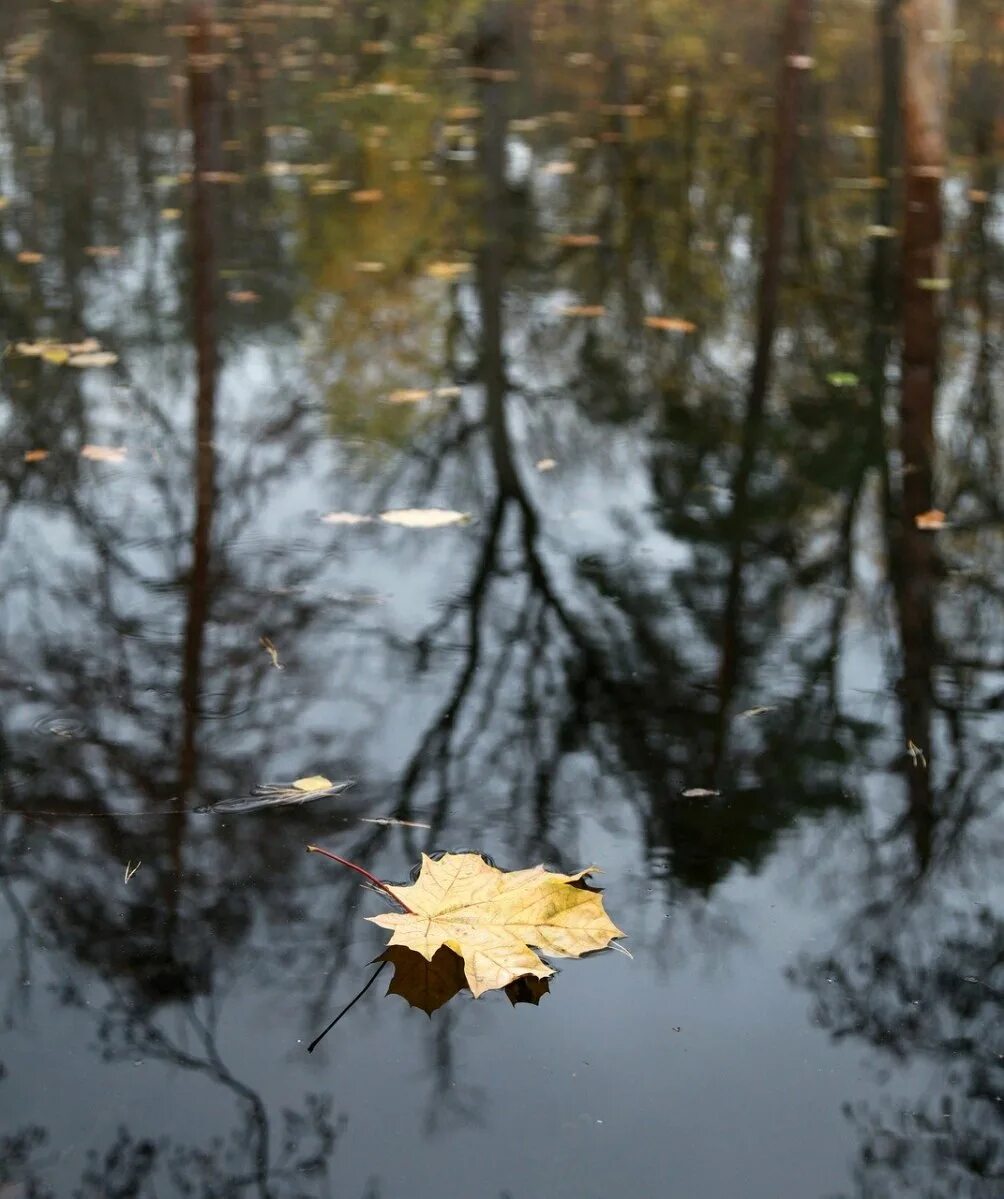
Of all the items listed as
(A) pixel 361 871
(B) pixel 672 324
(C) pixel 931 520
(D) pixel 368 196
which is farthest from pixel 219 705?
(D) pixel 368 196

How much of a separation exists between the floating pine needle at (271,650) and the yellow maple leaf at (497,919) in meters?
0.94

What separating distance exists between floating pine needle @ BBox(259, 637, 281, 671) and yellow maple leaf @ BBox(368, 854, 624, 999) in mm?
938

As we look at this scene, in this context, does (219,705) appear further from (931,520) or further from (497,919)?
(931,520)

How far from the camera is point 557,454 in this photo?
453 cm

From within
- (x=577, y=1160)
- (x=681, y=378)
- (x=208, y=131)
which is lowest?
(x=577, y=1160)

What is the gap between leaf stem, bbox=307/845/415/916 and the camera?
241cm

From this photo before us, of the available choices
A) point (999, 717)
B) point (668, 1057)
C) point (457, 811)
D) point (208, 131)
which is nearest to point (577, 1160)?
point (668, 1057)

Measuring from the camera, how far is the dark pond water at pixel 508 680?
6.62ft

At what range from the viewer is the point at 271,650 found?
334 centimetres

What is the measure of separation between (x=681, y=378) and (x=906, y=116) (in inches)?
126

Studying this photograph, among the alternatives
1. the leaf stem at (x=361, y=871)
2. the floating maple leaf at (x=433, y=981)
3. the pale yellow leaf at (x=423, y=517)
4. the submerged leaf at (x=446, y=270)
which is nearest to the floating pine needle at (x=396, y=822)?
the leaf stem at (x=361, y=871)

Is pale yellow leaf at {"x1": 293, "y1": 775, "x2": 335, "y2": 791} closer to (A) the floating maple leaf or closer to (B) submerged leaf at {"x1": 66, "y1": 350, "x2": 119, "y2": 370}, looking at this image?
(A) the floating maple leaf

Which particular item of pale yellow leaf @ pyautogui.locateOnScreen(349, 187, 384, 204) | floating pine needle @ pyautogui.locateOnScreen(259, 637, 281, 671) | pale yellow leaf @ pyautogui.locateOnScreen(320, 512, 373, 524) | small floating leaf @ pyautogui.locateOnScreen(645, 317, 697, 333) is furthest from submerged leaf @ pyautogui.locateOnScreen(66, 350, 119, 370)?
pale yellow leaf @ pyautogui.locateOnScreen(349, 187, 384, 204)

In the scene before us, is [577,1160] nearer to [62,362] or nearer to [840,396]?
[840,396]
